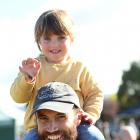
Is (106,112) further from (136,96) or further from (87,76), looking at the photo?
(87,76)

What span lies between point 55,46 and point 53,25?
0.48 feet

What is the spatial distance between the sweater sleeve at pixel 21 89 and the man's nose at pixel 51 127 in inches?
18.0

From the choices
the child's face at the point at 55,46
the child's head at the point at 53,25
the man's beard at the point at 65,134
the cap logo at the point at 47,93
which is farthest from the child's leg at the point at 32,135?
the child's head at the point at 53,25

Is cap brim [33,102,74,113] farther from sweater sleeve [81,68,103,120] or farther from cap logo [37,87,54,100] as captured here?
sweater sleeve [81,68,103,120]

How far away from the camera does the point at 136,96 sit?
7556 cm

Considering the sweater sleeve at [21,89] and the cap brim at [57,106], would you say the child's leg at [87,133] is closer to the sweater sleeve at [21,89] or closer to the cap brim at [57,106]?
the cap brim at [57,106]

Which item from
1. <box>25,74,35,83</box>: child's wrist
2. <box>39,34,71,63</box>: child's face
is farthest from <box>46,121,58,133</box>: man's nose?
<box>39,34,71,63</box>: child's face

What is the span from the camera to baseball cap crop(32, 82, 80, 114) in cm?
381

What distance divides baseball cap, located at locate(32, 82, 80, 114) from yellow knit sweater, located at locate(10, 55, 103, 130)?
378 mm

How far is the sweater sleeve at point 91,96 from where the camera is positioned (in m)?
4.30

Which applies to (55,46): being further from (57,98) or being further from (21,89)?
(57,98)

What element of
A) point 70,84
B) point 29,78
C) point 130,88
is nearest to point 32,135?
point 29,78

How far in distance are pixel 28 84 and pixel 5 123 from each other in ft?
38.7

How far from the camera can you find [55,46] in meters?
4.24
